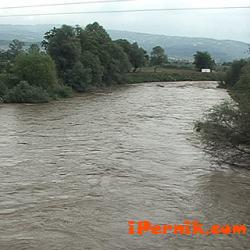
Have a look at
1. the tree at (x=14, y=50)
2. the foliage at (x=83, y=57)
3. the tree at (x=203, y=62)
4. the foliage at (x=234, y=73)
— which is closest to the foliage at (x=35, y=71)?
the foliage at (x=83, y=57)

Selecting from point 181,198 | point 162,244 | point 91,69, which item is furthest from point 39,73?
point 162,244

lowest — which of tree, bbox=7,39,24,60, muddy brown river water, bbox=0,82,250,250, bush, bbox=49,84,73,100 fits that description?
bush, bbox=49,84,73,100

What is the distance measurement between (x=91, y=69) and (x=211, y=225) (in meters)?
40.4

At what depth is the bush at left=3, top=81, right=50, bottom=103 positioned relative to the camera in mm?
36594

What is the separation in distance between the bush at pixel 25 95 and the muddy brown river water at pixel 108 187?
12807mm

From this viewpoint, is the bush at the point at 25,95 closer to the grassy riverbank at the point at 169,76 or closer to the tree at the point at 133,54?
the grassy riverbank at the point at 169,76

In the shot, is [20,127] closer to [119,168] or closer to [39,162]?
[39,162]

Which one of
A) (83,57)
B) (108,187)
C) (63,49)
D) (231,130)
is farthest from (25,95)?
(108,187)

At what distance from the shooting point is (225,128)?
15578mm

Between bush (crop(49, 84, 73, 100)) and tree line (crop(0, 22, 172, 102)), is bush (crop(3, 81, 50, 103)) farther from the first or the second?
bush (crop(49, 84, 73, 100))

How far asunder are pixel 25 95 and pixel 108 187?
84.9ft

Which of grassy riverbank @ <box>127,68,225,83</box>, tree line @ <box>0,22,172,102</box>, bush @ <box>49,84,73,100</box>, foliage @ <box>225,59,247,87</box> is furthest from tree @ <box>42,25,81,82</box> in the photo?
foliage @ <box>225,59,247,87</box>

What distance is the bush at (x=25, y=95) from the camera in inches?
1441

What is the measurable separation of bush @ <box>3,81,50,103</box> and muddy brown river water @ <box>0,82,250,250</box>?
12.8 meters
